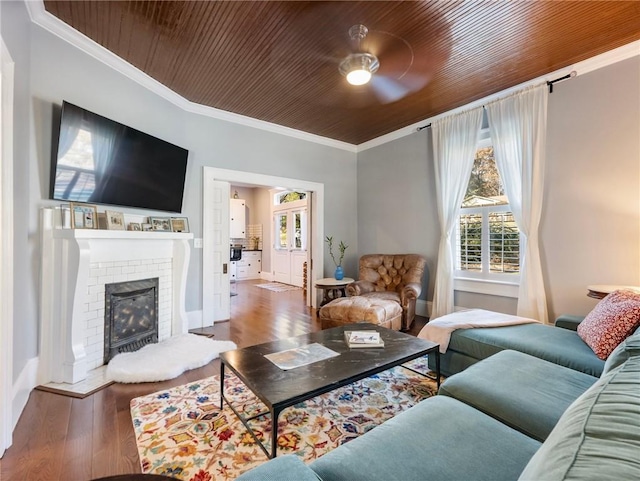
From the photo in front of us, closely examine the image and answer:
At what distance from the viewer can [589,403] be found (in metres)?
0.68

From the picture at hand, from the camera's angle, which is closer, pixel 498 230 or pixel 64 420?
pixel 64 420

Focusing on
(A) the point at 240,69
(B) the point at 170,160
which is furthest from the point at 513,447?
(B) the point at 170,160

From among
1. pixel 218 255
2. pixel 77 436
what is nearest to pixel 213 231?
pixel 218 255

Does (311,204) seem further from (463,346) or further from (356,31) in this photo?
(463,346)

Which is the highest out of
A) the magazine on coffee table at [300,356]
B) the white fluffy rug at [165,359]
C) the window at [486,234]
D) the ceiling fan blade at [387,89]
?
the ceiling fan blade at [387,89]

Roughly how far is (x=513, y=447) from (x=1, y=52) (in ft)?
10.00

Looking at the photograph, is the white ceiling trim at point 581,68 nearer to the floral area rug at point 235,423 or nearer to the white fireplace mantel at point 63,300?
the floral area rug at point 235,423

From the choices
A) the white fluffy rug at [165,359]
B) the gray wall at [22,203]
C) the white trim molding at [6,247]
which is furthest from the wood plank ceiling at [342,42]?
the white fluffy rug at [165,359]

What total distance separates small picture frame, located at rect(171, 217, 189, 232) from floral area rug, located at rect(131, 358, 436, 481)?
1.99 meters

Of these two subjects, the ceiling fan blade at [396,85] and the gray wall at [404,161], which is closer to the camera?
the gray wall at [404,161]

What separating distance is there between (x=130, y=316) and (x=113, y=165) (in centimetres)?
151

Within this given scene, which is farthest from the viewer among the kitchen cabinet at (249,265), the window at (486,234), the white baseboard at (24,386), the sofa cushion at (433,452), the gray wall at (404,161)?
the kitchen cabinet at (249,265)

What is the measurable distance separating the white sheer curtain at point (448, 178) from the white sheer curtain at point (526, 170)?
395 millimetres

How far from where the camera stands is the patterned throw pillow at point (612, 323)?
1.71 metres
